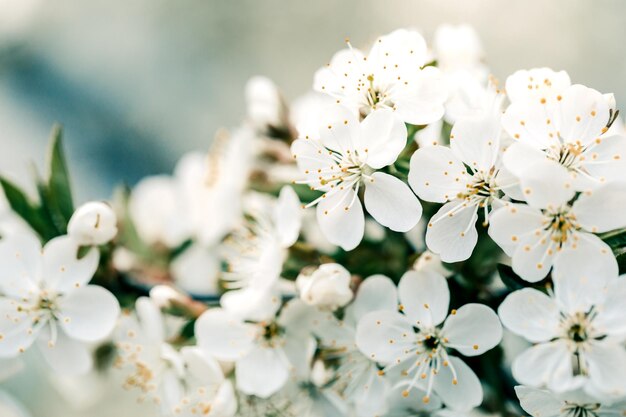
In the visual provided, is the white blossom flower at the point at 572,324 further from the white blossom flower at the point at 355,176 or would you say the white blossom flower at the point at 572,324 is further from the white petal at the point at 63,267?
the white petal at the point at 63,267

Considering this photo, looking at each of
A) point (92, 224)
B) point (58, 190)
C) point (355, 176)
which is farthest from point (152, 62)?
point (355, 176)

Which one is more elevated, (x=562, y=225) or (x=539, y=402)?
(x=562, y=225)

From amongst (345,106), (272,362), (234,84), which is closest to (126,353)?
(272,362)

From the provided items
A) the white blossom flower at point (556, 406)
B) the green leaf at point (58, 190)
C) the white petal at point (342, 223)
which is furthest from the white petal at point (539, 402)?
the green leaf at point (58, 190)

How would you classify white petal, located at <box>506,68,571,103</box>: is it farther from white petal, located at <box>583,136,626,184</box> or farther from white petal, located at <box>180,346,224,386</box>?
white petal, located at <box>180,346,224,386</box>

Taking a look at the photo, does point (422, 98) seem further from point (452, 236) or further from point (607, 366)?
point (607, 366)

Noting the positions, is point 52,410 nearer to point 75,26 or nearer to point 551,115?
point 75,26

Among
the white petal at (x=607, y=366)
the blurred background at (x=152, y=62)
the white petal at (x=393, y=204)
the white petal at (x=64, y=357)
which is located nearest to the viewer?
the white petal at (x=607, y=366)

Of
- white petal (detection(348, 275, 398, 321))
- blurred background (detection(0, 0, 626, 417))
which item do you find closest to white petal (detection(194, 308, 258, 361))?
white petal (detection(348, 275, 398, 321))
